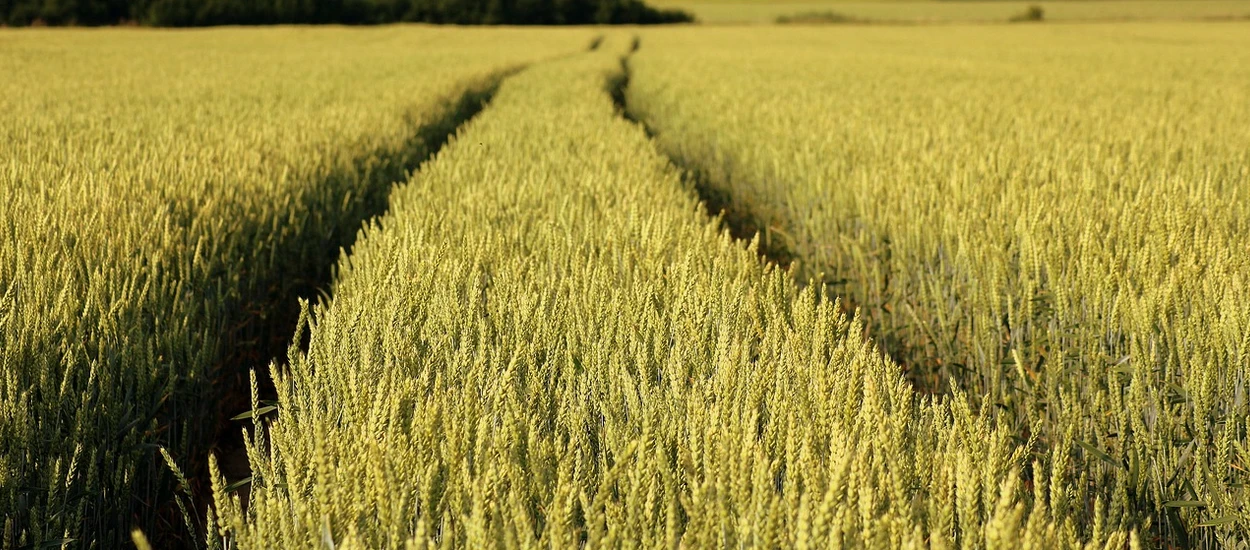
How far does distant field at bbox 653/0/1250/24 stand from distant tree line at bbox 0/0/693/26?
A: 24.8 ft

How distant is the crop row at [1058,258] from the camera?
5.29 feet

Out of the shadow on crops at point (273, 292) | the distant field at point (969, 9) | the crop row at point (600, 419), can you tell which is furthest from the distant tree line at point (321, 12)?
the crop row at point (600, 419)

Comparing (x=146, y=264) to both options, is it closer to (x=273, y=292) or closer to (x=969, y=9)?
(x=273, y=292)

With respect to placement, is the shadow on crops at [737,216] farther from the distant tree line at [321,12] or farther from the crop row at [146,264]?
the distant tree line at [321,12]

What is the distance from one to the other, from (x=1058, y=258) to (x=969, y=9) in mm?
59120

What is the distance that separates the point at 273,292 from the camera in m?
3.21

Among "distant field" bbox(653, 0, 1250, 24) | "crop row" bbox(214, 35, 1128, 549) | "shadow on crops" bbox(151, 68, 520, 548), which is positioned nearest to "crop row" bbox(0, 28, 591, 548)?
"shadow on crops" bbox(151, 68, 520, 548)

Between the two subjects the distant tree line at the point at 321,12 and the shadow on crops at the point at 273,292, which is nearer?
the shadow on crops at the point at 273,292

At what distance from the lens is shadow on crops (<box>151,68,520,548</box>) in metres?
2.25

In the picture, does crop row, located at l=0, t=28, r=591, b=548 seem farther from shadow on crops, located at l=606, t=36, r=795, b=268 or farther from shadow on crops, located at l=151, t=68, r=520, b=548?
shadow on crops, located at l=606, t=36, r=795, b=268

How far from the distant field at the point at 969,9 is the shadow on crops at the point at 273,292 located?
44826 mm

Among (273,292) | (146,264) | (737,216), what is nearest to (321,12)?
(737,216)

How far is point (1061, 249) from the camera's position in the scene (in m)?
2.21

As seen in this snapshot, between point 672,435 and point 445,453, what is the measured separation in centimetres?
31
